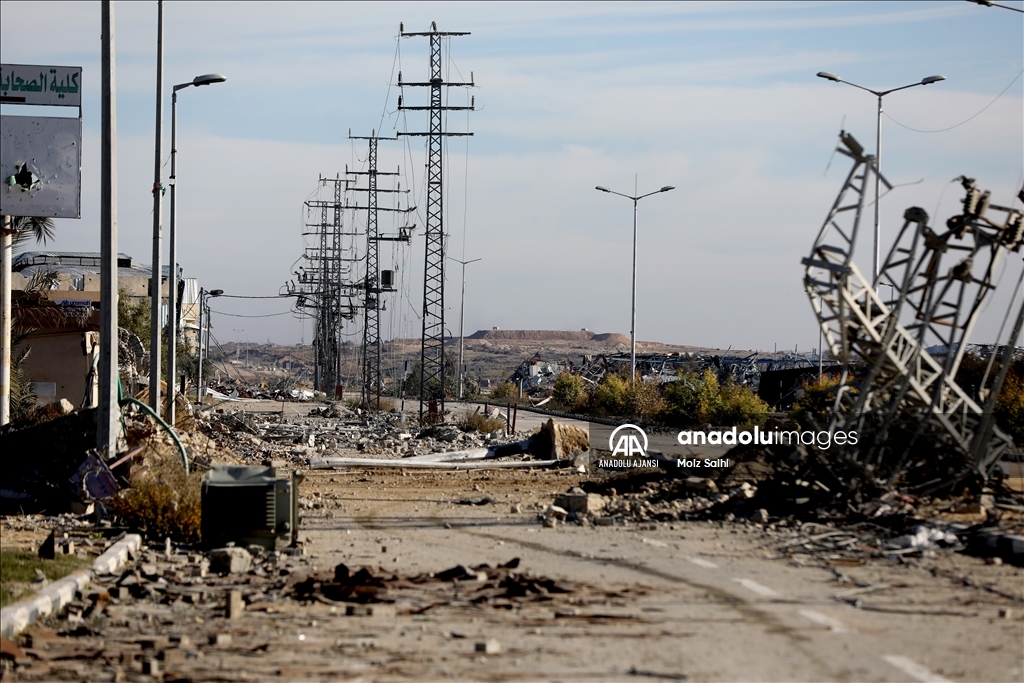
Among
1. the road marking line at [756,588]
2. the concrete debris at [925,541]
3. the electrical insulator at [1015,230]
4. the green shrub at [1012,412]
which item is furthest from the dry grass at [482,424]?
the road marking line at [756,588]

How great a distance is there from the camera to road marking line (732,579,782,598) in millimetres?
9609

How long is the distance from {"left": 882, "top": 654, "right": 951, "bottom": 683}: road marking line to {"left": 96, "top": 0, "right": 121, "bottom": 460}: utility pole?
12184mm

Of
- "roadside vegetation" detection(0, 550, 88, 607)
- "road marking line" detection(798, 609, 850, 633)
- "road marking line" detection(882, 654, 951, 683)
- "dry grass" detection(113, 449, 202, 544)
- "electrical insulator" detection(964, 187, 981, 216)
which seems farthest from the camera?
"electrical insulator" detection(964, 187, 981, 216)

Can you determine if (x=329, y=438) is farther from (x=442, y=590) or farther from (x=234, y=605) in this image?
(x=234, y=605)

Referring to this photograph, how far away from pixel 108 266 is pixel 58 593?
8.54m

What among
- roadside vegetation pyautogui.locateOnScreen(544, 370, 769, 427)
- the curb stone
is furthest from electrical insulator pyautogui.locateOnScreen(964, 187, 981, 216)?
roadside vegetation pyautogui.locateOnScreen(544, 370, 769, 427)

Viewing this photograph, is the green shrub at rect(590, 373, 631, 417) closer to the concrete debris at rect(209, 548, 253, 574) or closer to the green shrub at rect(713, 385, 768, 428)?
the green shrub at rect(713, 385, 768, 428)

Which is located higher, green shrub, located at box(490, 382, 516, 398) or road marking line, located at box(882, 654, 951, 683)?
road marking line, located at box(882, 654, 951, 683)

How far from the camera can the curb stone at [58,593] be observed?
337 inches

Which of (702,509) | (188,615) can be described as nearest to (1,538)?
(188,615)

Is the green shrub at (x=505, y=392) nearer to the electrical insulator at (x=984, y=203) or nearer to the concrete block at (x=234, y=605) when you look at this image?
the electrical insulator at (x=984, y=203)

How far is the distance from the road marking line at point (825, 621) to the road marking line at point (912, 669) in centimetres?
80

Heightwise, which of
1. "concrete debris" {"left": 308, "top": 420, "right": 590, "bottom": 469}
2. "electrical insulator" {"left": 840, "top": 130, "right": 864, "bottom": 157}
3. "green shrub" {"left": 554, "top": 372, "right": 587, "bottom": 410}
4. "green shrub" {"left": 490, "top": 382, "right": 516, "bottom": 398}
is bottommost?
"green shrub" {"left": 490, "top": 382, "right": 516, "bottom": 398}

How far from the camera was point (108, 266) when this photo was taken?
680 inches
